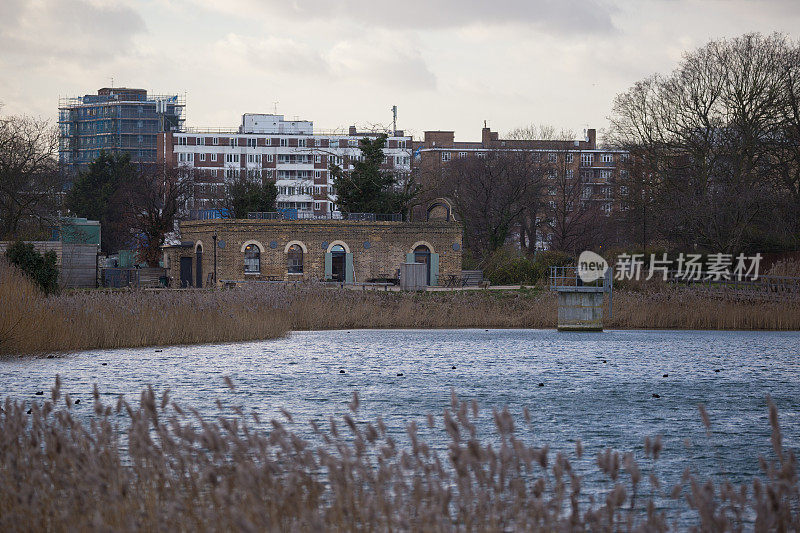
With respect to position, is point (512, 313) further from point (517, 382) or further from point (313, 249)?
point (313, 249)

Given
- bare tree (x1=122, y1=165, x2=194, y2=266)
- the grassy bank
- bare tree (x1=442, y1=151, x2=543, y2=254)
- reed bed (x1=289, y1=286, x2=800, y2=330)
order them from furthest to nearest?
bare tree (x1=122, y1=165, x2=194, y2=266) < bare tree (x1=442, y1=151, x2=543, y2=254) < reed bed (x1=289, y1=286, x2=800, y2=330) < the grassy bank

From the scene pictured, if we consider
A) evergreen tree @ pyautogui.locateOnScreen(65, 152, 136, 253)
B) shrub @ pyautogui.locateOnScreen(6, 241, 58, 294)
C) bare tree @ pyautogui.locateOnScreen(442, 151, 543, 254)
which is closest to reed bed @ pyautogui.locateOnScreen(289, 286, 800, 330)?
shrub @ pyautogui.locateOnScreen(6, 241, 58, 294)

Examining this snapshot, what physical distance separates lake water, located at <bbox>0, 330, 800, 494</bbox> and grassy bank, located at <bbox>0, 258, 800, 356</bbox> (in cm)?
77

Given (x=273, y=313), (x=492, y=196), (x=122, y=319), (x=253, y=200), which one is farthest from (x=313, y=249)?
(x=122, y=319)

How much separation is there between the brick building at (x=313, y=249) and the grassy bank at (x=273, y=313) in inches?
770

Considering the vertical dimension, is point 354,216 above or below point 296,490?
above

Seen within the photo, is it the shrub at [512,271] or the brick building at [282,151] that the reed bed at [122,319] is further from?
the brick building at [282,151]

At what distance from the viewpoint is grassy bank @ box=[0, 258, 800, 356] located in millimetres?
23172

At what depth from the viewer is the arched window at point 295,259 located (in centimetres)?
5912

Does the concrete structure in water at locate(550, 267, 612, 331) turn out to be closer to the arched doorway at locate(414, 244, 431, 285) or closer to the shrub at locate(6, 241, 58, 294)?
the shrub at locate(6, 241, 58, 294)

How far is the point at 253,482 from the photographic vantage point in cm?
579

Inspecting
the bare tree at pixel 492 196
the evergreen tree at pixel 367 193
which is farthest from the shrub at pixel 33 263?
the bare tree at pixel 492 196

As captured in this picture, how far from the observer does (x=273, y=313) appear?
31.5 metres

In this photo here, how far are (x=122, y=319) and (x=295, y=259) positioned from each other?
3374 cm
